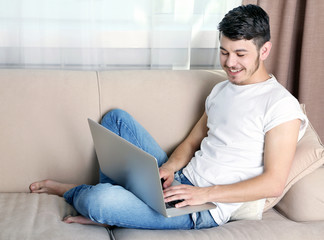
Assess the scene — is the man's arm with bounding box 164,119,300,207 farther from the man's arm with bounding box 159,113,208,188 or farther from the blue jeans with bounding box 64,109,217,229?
the man's arm with bounding box 159,113,208,188

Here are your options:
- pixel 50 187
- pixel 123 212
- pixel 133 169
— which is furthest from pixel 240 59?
pixel 50 187

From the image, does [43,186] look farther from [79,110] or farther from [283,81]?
[283,81]

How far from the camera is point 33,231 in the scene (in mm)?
1436

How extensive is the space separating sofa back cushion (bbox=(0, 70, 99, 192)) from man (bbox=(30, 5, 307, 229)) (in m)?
0.17

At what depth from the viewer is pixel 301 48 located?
2.29m

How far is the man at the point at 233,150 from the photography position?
4.80 feet

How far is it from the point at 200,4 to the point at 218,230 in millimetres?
1166

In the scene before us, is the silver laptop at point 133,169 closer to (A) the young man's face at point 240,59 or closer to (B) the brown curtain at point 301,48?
(A) the young man's face at point 240,59

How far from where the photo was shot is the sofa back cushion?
71.9 inches

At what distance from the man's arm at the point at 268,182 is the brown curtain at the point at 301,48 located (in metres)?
0.83

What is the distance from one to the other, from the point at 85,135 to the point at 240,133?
651mm

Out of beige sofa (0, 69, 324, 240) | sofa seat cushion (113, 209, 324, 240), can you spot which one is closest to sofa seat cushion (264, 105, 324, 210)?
beige sofa (0, 69, 324, 240)

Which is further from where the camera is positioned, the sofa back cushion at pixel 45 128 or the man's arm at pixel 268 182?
the sofa back cushion at pixel 45 128

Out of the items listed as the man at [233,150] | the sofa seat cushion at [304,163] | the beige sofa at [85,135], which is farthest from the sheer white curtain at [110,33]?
the sofa seat cushion at [304,163]
